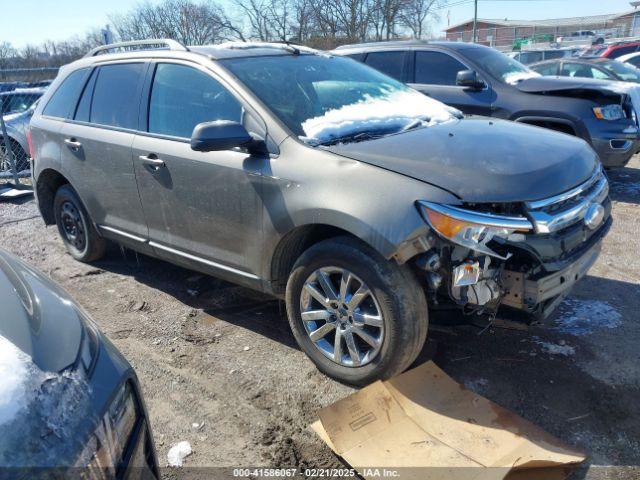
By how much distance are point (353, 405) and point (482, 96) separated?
209 inches

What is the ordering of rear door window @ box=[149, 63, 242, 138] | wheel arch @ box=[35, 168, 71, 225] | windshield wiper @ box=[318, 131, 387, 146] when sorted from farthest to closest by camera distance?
wheel arch @ box=[35, 168, 71, 225], rear door window @ box=[149, 63, 242, 138], windshield wiper @ box=[318, 131, 387, 146]

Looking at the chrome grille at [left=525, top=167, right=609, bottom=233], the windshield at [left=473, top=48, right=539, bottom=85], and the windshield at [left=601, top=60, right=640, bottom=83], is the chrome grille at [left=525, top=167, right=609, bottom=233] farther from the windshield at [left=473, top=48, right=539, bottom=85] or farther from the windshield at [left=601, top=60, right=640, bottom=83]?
the windshield at [left=601, top=60, right=640, bottom=83]

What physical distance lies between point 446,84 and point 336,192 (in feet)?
16.5

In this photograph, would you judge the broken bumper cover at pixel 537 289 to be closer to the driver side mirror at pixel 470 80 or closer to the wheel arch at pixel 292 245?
the wheel arch at pixel 292 245

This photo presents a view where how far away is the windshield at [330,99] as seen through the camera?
3.21 meters

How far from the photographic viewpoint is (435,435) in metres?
2.53

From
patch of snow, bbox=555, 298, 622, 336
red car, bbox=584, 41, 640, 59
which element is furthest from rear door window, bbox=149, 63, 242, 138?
red car, bbox=584, 41, 640, 59

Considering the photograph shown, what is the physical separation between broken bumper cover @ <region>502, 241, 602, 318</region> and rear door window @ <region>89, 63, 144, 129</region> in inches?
110

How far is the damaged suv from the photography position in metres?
2.62

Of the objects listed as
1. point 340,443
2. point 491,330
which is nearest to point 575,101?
point 491,330

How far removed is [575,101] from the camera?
6410mm

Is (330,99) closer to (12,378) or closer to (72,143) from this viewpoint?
(72,143)

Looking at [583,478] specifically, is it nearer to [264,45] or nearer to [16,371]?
[16,371]

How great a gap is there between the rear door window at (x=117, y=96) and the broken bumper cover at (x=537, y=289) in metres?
2.81
